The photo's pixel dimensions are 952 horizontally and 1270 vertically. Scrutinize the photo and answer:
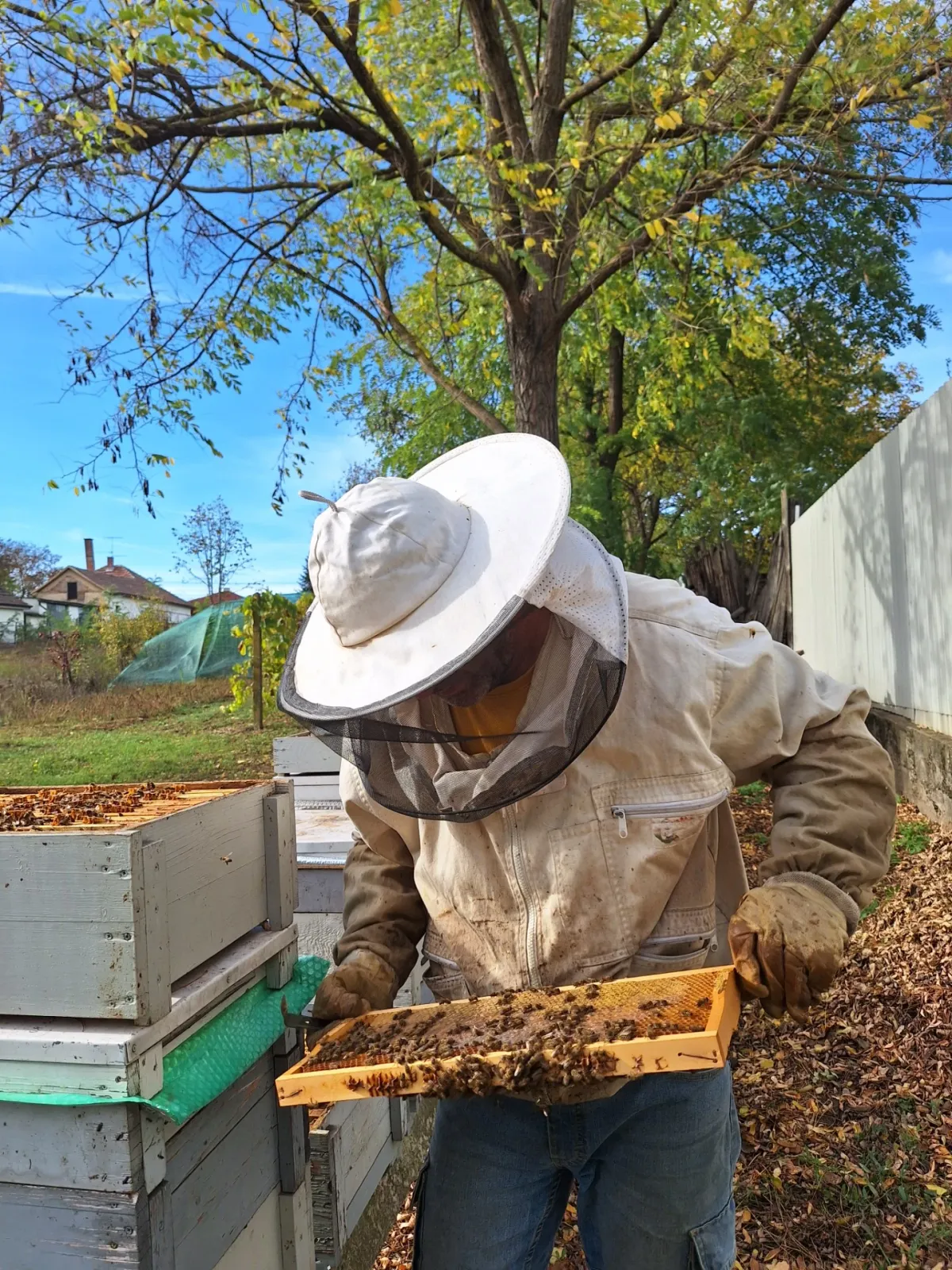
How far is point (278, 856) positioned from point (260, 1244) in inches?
28.2

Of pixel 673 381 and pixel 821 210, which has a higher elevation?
pixel 821 210

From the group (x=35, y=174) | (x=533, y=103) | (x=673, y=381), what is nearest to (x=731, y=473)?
(x=673, y=381)

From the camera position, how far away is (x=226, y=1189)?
1599 millimetres

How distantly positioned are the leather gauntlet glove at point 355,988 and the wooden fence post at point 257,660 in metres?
7.19

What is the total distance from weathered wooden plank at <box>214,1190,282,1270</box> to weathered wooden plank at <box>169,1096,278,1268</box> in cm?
2

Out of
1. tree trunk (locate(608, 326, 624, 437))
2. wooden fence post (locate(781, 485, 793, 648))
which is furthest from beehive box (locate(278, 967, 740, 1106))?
tree trunk (locate(608, 326, 624, 437))

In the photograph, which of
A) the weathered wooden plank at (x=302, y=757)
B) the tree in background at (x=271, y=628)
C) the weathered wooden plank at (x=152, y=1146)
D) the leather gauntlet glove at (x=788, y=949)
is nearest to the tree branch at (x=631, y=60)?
the weathered wooden plank at (x=302, y=757)

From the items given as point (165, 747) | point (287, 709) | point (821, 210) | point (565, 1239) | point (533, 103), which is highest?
point (821, 210)

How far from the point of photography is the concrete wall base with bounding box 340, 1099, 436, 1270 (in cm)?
233

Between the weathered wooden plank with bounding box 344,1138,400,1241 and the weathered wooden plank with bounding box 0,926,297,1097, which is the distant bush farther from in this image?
the weathered wooden plank with bounding box 0,926,297,1097

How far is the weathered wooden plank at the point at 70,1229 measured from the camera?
1325 millimetres

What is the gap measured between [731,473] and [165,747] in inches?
339

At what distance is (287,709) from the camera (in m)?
1.52

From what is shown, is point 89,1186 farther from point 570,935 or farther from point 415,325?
point 415,325
